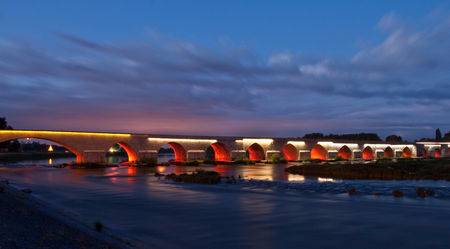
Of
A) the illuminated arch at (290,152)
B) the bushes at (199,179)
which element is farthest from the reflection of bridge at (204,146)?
the bushes at (199,179)

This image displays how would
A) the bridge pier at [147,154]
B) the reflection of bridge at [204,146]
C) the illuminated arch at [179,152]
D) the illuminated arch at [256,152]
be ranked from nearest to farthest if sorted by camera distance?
the reflection of bridge at [204,146]
the bridge pier at [147,154]
the illuminated arch at [179,152]
the illuminated arch at [256,152]

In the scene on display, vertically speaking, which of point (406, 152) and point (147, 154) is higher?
point (147, 154)

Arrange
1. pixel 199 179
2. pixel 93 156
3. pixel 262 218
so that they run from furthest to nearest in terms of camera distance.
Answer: pixel 93 156
pixel 199 179
pixel 262 218

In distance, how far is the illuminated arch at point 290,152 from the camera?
93.6 metres

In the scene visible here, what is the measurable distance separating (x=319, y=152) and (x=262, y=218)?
284ft

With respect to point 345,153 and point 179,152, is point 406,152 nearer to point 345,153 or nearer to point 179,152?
point 345,153

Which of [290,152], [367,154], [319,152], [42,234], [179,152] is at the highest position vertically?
[179,152]

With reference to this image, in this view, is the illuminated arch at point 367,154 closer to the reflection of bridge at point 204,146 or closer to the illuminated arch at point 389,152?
the reflection of bridge at point 204,146

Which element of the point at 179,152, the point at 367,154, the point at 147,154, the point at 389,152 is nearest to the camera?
the point at 147,154

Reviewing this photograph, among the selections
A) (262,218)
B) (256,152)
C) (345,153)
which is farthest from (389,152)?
(262,218)

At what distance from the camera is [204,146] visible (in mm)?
77500

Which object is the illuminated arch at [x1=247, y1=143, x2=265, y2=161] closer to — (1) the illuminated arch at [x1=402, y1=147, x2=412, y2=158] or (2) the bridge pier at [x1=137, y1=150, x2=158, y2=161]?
(2) the bridge pier at [x1=137, y1=150, x2=158, y2=161]

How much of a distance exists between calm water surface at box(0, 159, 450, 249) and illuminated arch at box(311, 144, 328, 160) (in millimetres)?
74500

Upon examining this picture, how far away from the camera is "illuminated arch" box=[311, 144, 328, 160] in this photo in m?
101
